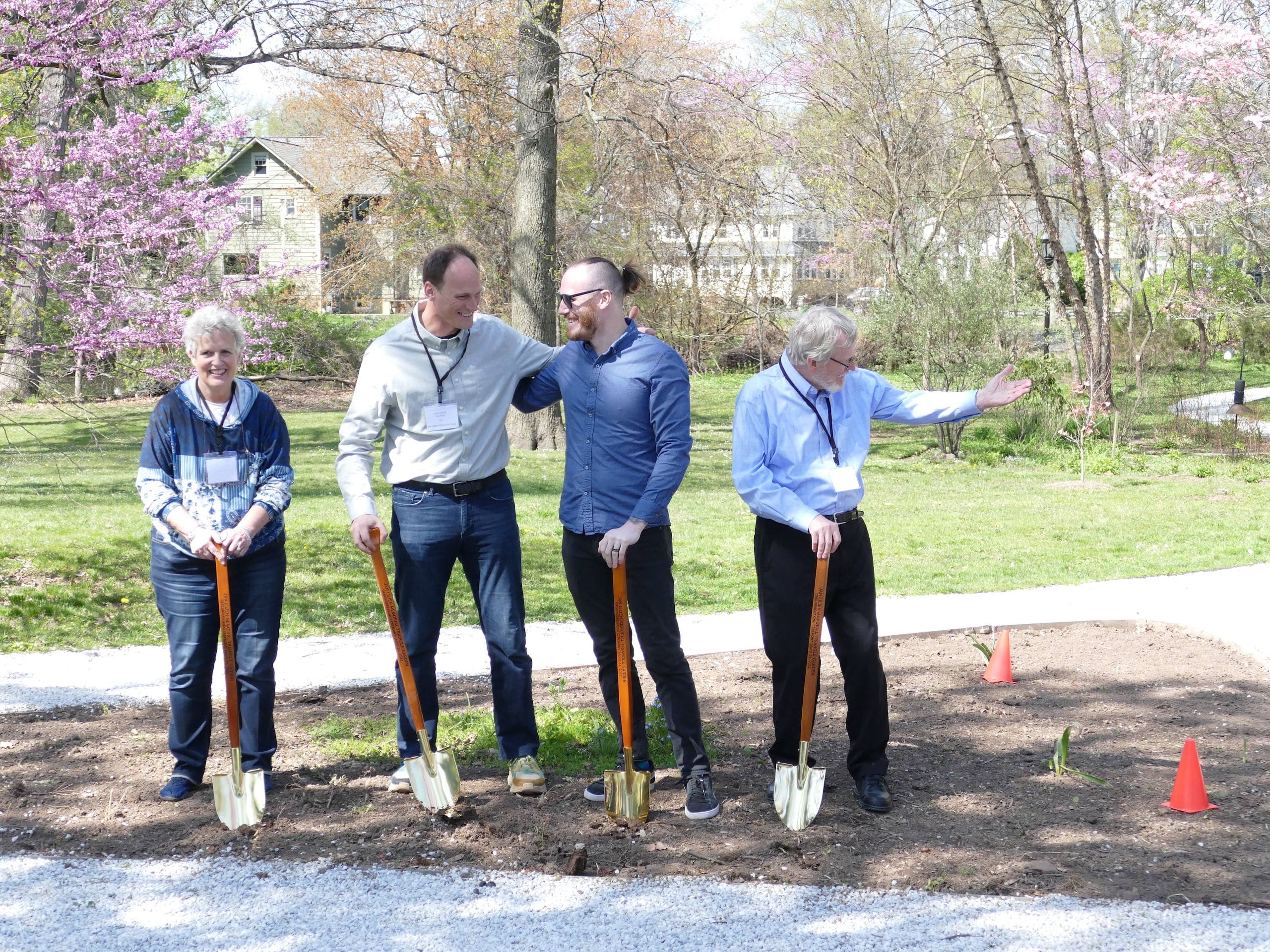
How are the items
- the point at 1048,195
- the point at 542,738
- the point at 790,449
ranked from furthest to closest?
1. the point at 1048,195
2. the point at 542,738
3. the point at 790,449

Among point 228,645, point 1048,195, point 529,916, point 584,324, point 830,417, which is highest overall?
point 1048,195

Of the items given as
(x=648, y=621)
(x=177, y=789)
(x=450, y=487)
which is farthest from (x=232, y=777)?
(x=648, y=621)

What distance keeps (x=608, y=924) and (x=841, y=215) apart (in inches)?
1003

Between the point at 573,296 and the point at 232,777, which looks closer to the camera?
the point at 573,296

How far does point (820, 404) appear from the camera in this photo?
13.1 feet

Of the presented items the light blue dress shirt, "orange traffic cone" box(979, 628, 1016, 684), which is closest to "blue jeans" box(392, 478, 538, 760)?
the light blue dress shirt

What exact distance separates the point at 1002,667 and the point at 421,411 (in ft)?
10.4

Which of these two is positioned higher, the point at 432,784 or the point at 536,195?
the point at 536,195

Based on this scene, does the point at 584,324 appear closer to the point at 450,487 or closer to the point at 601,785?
the point at 450,487

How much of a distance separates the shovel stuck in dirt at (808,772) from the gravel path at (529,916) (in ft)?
1.54

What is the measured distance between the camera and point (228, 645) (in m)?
4.02

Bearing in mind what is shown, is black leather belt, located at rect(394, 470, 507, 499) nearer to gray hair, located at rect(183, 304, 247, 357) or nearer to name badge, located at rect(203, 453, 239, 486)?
name badge, located at rect(203, 453, 239, 486)

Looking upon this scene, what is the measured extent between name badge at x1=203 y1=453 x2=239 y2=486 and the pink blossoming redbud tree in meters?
3.29

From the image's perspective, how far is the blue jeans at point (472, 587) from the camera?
13.4 ft
